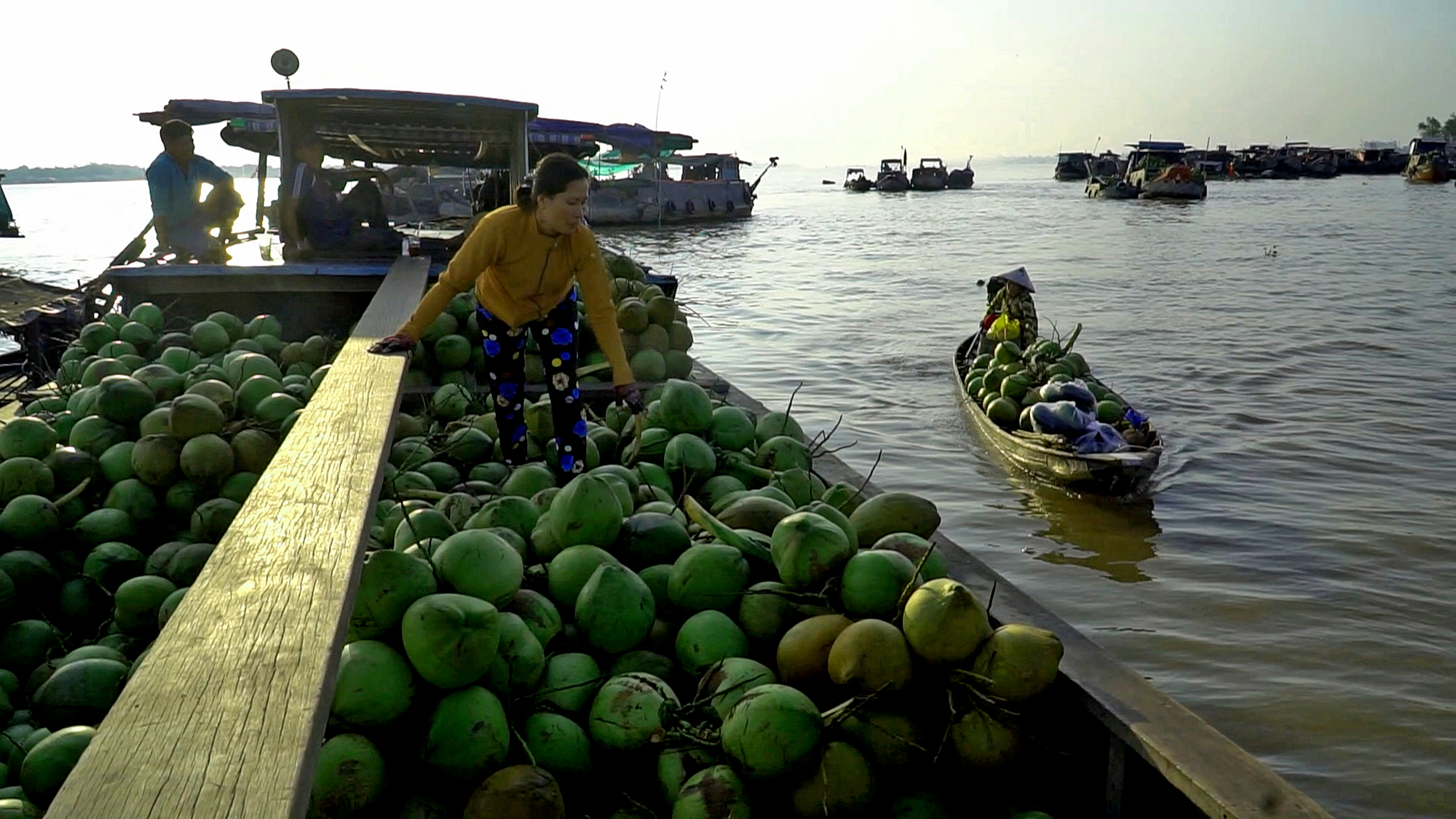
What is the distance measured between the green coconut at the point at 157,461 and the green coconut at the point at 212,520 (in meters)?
0.27

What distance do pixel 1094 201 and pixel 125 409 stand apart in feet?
190

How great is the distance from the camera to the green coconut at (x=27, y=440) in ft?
11.2

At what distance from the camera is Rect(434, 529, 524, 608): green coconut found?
222 cm

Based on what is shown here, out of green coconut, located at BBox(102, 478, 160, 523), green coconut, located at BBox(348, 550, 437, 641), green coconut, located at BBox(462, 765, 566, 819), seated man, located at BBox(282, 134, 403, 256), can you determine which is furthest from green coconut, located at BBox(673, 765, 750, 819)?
seated man, located at BBox(282, 134, 403, 256)

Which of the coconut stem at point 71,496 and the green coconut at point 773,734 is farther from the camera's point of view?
the coconut stem at point 71,496

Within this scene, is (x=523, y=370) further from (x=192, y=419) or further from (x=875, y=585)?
(x=875, y=585)

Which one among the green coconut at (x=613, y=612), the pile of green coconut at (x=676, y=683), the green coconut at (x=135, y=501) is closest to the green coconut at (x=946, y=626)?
the pile of green coconut at (x=676, y=683)

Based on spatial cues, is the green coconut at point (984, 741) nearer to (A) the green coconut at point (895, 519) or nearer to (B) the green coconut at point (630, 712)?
(B) the green coconut at point (630, 712)

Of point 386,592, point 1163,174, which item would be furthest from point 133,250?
point 1163,174

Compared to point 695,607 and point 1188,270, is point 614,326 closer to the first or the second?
point 695,607

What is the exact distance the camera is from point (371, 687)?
1.94 metres

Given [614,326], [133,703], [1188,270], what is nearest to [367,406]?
[614,326]

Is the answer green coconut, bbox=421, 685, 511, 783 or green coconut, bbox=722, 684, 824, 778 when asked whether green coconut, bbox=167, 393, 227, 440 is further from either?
green coconut, bbox=722, 684, 824, 778

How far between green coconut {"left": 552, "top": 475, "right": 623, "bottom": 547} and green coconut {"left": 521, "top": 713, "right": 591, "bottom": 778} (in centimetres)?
61
